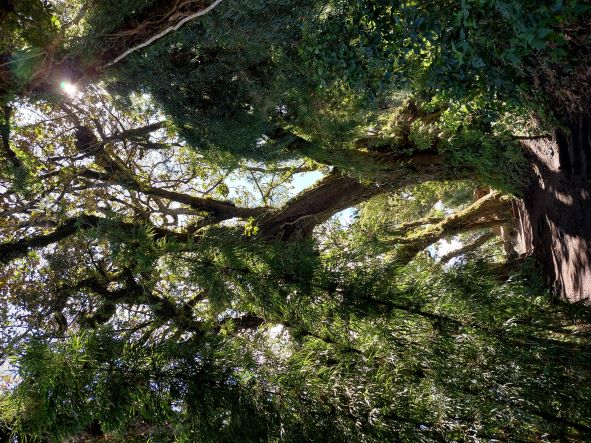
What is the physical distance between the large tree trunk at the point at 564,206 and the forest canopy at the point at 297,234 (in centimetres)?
3

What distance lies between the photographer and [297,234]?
677cm

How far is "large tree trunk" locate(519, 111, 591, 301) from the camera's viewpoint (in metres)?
4.86

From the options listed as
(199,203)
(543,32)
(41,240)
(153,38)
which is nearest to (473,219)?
(199,203)

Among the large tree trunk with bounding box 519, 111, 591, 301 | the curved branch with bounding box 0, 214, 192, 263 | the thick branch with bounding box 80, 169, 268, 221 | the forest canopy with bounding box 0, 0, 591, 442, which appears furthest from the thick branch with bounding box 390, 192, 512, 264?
the curved branch with bounding box 0, 214, 192, 263

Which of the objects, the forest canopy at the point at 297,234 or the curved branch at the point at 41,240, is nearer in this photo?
the forest canopy at the point at 297,234

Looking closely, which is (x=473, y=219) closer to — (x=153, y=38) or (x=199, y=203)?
(x=199, y=203)

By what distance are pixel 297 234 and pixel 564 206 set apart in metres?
3.40

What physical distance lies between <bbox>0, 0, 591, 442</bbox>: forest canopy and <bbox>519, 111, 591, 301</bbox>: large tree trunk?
30 mm

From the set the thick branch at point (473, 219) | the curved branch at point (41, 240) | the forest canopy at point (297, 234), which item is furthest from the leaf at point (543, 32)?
the thick branch at point (473, 219)

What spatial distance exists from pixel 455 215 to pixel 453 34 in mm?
4827

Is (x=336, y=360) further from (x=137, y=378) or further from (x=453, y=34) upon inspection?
(x=453, y=34)

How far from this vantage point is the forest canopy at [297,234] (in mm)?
2641

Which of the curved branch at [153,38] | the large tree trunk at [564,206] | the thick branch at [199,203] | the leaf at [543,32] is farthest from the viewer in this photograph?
the thick branch at [199,203]

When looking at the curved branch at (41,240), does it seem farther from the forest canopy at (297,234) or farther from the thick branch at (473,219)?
the thick branch at (473,219)
